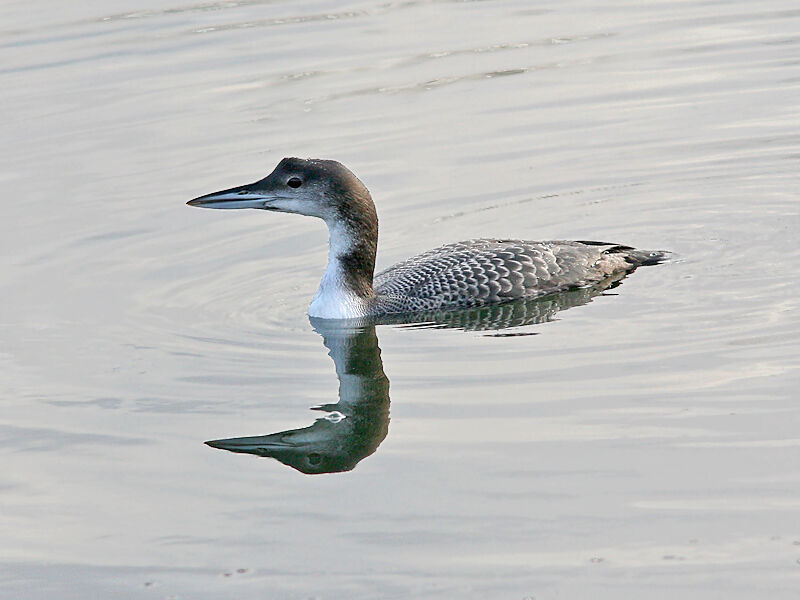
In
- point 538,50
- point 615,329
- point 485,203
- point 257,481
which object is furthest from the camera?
point 538,50

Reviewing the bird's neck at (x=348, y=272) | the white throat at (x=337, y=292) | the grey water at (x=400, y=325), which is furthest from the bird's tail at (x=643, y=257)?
the white throat at (x=337, y=292)

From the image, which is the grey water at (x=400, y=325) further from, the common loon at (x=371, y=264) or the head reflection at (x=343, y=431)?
the common loon at (x=371, y=264)

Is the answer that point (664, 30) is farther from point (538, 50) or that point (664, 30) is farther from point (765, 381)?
point (765, 381)

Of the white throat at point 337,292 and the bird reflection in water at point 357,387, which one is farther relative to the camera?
the white throat at point 337,292

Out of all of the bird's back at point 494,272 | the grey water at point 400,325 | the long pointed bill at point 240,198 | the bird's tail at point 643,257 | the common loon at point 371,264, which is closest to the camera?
the grey water at point 400,325

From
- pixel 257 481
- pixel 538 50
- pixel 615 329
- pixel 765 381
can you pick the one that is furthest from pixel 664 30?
pixel 257 481

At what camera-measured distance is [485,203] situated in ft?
35.7

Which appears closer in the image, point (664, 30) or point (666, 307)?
point (666, 307)

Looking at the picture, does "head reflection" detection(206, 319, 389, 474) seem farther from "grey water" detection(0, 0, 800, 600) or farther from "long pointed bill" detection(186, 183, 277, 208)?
"long pointed bill" detection(186, 183, 277, 208)

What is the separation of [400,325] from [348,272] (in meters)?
0.45

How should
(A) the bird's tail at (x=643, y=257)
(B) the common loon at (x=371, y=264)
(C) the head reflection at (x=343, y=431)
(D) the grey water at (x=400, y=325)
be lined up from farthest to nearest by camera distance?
(A) the bird's tail at (x=643, y=257), (B) the common loon at (x=371, y=264), (C) the head reflection at (x=343, y=431), (D) the grey water at (x=400, y=325)

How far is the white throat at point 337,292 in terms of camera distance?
9.05m

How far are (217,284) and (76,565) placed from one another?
155 inches

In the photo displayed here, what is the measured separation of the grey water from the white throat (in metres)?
0.18
